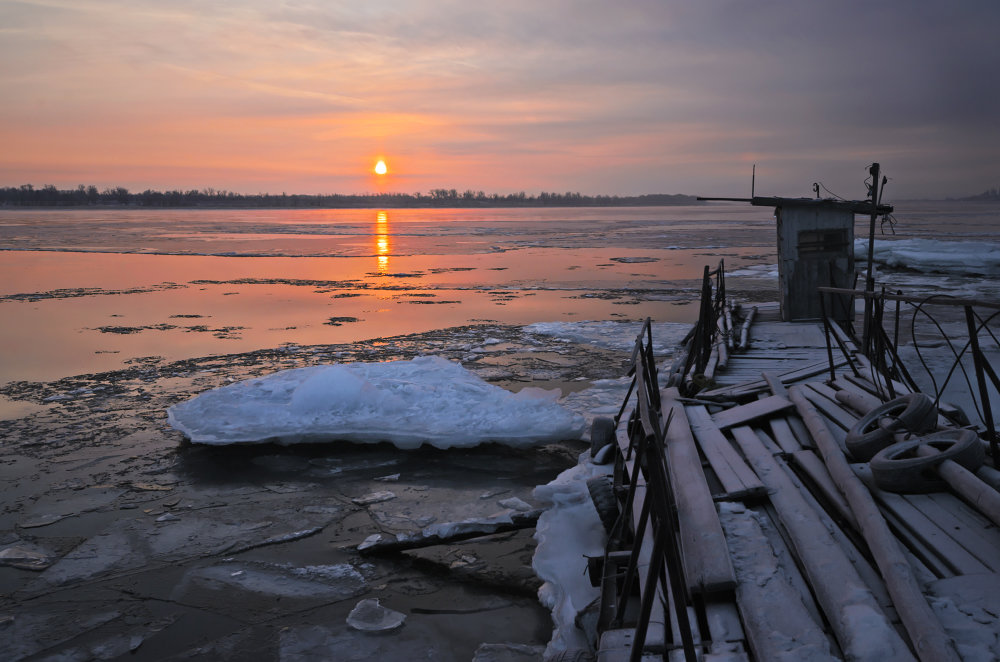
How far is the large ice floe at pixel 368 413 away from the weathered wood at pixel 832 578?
4.62 metres

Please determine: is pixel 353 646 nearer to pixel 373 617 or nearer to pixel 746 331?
pixel 373 617

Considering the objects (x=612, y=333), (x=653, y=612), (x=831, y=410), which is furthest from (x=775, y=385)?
(x=612, y=333)

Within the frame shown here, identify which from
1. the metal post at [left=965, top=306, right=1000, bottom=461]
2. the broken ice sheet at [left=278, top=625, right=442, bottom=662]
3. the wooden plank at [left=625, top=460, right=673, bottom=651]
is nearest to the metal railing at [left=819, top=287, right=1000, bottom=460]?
the metal post at [left=965, top=306, right=1000, bottom=461]

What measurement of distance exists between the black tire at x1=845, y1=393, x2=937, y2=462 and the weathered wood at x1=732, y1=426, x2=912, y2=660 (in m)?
0.63

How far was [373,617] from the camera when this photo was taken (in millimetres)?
5578

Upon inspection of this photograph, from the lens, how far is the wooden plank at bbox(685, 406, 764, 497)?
507 cm

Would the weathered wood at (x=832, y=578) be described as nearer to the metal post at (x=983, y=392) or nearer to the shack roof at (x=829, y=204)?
the metal post at (x=983, y=392)

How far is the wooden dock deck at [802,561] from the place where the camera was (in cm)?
330

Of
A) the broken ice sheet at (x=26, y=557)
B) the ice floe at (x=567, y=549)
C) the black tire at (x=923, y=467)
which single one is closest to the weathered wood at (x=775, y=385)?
the ice floe at (x=567, y=549)

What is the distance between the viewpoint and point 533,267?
1320 inches

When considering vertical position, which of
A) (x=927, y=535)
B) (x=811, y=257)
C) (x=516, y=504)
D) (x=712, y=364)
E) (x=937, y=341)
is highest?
(x=811, y=257)

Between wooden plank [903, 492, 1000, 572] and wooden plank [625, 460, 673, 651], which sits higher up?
wooden plank [903, 492, 1000, 572]

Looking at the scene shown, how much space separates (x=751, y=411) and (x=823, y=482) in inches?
80.1

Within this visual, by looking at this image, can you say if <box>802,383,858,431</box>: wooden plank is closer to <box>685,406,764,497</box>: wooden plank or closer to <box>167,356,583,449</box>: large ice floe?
<box>685,406,764,497</box>: wooden plank
